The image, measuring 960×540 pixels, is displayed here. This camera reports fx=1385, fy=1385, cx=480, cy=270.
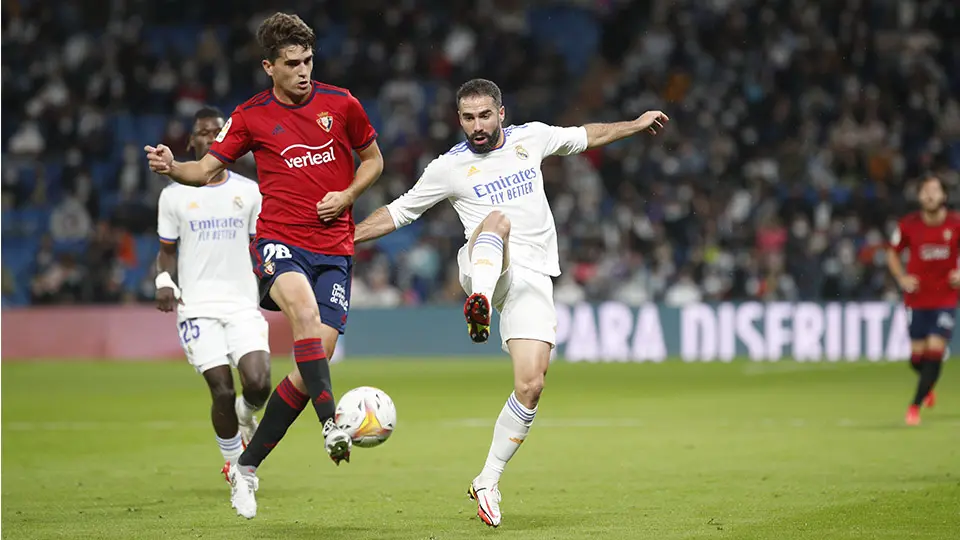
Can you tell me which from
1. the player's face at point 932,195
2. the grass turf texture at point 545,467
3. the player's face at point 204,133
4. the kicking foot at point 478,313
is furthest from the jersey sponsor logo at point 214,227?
the player's face at point 932,195

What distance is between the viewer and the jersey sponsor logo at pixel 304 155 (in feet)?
24.2

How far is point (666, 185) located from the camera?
26781mm

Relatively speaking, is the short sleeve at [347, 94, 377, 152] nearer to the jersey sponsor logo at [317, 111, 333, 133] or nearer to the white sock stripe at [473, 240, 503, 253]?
the jersey sponsor logo at [317, 111, 333, 133]

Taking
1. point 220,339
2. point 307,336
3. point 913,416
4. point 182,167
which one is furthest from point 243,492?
point 913,416

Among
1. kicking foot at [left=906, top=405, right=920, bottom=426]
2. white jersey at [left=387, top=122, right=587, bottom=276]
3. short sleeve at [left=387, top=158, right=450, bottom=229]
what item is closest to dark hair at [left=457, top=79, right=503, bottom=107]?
white jersey at [left=387, top=122, right=587, bottom=276]

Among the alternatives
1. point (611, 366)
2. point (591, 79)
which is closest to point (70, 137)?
point (591, 79)

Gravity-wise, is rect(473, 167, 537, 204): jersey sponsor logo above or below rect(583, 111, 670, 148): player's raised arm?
below

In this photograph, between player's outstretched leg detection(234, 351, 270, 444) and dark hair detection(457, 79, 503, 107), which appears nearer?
dark hair detection(457, 79, 503, 107)

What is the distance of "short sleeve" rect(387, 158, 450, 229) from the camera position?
316 inches

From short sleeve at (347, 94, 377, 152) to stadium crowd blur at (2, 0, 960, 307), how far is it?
16.9 metres

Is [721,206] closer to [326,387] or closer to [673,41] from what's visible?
[673,41]

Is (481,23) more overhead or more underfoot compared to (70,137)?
more overhead

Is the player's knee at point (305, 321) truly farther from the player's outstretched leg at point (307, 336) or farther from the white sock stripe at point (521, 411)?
the white sock stripe at point (521, 411)

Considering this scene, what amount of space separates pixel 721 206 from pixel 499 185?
18596 mm
